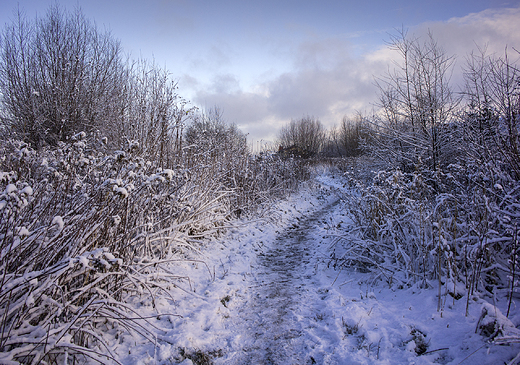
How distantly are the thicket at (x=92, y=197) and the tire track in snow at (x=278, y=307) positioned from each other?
89 cm

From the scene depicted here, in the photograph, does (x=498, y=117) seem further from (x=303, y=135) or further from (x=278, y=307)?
(x=303, y=135)

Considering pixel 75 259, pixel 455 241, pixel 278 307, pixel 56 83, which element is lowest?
pixel 278 307

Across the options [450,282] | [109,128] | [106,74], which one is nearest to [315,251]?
[450,282]

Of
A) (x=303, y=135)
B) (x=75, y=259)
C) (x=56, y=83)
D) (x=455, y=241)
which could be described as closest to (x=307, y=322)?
(x=455, y=241)

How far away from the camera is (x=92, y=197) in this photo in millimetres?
2320

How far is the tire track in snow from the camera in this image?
208cm

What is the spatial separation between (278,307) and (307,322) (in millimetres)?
410

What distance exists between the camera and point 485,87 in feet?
13.6

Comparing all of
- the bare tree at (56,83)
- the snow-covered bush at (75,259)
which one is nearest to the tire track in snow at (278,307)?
the snow-covered bush at (75,259)

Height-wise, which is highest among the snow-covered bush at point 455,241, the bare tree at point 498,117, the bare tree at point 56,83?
the bare tree at point 56,83

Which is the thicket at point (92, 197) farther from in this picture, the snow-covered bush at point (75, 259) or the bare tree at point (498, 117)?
the bare tree at point (498, 117)

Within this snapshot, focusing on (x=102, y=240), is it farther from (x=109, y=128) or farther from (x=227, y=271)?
(x=109, y=128)

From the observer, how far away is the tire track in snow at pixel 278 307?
6.82ft

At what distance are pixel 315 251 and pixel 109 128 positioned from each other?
9.44m
